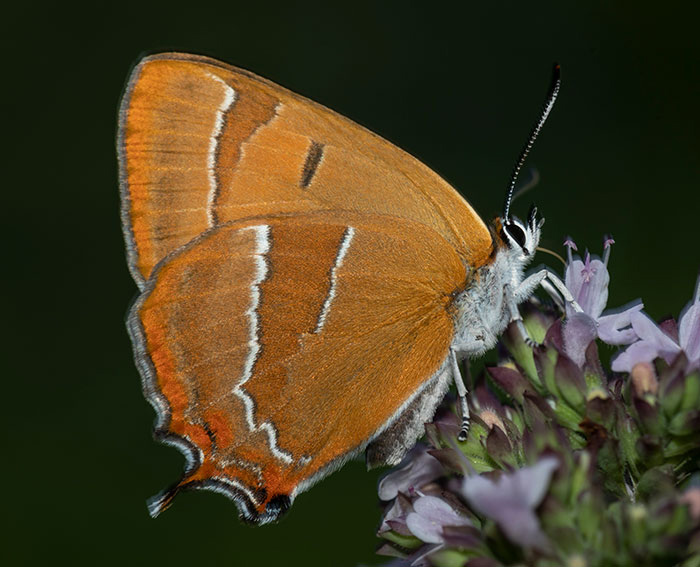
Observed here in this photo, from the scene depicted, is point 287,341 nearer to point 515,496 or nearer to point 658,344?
point 658,344

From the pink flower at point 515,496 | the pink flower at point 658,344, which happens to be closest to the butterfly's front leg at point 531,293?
the pink flower at point 658,344

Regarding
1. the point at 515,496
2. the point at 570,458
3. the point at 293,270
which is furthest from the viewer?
the point at 293,270

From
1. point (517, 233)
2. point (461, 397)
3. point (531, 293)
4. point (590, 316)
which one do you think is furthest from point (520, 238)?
point (461, 397)

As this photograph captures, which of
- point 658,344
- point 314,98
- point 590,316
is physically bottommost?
point 314,98

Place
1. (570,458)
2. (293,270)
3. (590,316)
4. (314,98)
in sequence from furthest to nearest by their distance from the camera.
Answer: (314,98), (293,270), (590,316), (570,458)

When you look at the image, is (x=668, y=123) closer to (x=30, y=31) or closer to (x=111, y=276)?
(x=111, y=276)

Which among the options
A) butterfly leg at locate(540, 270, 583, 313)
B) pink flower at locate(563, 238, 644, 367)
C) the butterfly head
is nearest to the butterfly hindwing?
the butterfly head

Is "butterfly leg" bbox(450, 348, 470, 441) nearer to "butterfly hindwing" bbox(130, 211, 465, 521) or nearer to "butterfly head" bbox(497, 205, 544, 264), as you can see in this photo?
"butterfly hindwing" bbox(130, 211, 465, 521)

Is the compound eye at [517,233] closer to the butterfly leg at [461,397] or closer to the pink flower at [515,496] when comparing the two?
the butterfly leg at [461,397]
